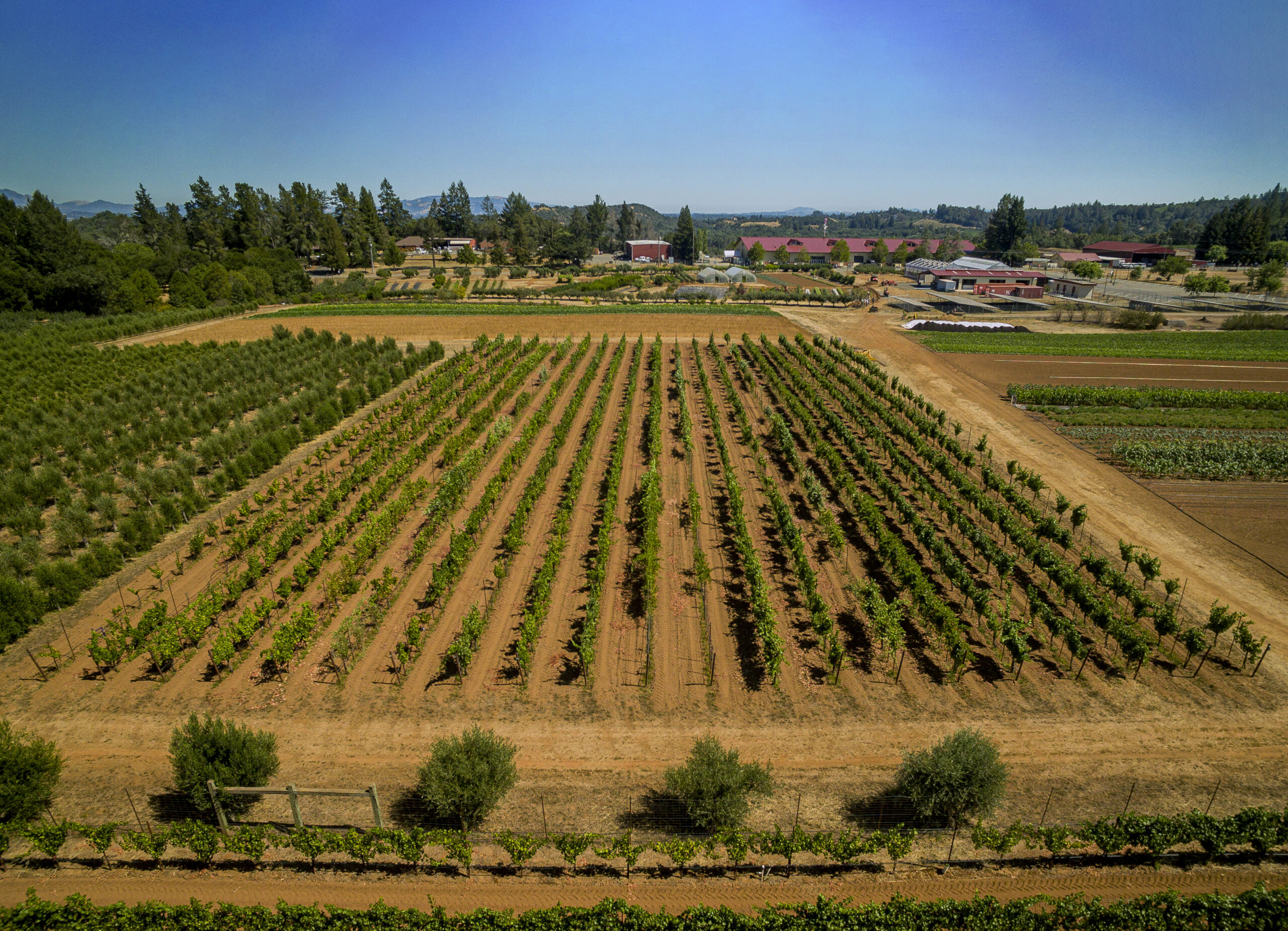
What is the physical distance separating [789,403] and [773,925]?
1280 inches

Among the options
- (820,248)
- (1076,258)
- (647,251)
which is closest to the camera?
(1076,258)

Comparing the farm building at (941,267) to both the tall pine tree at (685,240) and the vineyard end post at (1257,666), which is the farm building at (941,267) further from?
the vineyard end post at (1257,666)

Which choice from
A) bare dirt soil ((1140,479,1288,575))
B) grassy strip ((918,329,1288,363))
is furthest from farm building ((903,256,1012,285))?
bare dirt soil ((1140,479,1288,575))

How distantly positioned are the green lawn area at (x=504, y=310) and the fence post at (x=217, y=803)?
195 ft

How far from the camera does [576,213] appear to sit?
5999 inches

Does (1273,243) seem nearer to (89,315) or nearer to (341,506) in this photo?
(341,506)

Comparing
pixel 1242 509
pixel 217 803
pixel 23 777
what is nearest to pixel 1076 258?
pixel 1242 509

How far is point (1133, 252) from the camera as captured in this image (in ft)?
454

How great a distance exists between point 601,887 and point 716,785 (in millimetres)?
2953

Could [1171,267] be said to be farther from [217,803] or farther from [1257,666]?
[217,803]

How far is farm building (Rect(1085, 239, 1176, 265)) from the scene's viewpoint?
13525 cm

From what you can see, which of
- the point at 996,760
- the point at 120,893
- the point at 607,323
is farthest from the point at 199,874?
the point at 607,323

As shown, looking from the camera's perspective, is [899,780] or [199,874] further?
[899,780]

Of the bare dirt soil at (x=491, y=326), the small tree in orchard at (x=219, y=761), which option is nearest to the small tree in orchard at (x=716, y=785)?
the small tree in orchard at (x=219, y=761)
